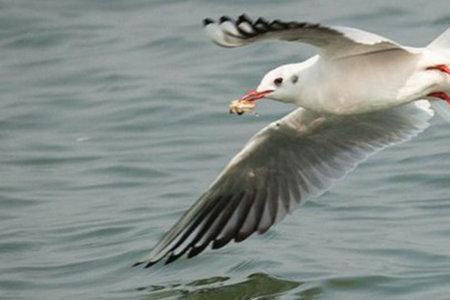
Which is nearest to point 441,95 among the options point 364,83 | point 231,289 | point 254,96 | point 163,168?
point 364,83

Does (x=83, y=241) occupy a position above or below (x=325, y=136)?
below

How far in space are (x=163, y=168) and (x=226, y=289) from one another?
264 centimetres

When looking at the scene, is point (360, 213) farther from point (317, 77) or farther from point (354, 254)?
point (317, 77)

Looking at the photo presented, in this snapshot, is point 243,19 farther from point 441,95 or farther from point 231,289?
point 231,289

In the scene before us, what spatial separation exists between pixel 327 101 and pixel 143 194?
358cm

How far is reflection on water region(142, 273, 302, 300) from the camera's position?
8695 mm

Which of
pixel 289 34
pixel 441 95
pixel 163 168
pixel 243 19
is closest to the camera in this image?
pixel 243 19

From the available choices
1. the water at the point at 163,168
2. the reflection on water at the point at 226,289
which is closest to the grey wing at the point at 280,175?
the reflection on water at the point at 226,289

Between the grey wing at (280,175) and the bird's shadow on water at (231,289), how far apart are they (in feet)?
0.70

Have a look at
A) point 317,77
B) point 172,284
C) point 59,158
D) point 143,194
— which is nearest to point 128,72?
point 59,158

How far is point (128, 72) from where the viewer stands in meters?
13.6

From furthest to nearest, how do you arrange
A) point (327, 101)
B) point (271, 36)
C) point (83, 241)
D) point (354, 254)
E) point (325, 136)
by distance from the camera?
point (83, 241) < point (354, 254) < point (325, 136) < point (327, 101) < point (271, 36)

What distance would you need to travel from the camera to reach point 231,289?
881 centimetres

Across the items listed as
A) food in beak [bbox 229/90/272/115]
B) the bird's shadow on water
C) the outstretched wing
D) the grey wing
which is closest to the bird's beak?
food in beak [bbox 229/90/272/115]
